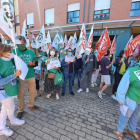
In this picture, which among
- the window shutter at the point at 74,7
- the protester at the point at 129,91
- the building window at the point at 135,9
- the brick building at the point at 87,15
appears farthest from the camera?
the window shutter at the point at 74,7

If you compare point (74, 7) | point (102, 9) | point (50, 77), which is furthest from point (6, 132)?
point (74, 7)

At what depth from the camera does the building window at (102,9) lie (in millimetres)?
8781

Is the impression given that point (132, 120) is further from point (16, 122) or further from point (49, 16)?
point (49, 16)

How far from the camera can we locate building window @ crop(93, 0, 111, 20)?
878 centimetres

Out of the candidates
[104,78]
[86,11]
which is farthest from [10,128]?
[86,11]

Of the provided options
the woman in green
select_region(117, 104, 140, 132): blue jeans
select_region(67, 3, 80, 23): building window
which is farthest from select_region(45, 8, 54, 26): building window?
select_region(117, 104, 140, 132): blue jeans

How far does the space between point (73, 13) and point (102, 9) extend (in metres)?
3.11

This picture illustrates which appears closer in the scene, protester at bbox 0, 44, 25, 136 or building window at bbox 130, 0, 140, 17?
protester at bbox 0, 44, 25, 136

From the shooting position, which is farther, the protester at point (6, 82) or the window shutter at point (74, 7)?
the window shutter at point (74, 7)

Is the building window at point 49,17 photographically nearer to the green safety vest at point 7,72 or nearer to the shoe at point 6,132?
the green safety vest at point 7,72

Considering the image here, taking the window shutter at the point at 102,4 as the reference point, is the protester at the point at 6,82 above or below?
below

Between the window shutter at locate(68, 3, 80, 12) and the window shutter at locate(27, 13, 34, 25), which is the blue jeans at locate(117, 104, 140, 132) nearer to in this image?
the window shutter at locate(68, 3, 80, 12)

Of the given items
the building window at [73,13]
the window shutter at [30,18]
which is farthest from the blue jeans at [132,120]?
the window shutter at [30,18]

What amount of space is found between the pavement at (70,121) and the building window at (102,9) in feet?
29.2
